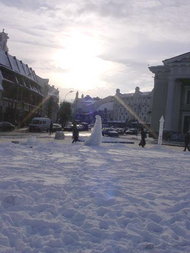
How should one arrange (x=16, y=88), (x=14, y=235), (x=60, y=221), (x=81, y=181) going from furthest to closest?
(x=16, y=88) → (x=81, y=181) → (x=60, y=221) → (x=14, y=235)

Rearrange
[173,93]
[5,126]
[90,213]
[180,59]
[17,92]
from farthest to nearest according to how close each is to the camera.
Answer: [17,92] < [173,93] < [180,59] < [5,126] < [90,213]

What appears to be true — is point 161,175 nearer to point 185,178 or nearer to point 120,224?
point 185,178

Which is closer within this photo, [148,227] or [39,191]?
[148,227]

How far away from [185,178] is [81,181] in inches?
152

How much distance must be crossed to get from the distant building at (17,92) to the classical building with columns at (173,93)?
2465 cm

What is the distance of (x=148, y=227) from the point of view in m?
6.84

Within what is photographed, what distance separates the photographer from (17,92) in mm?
73375

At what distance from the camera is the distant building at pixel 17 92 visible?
222 ft

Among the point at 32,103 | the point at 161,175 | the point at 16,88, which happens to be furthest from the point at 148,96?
the point at 161,175

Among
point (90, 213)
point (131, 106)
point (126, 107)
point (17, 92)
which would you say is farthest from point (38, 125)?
point (126, 107)

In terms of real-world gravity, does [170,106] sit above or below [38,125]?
above

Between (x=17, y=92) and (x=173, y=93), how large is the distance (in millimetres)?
28193

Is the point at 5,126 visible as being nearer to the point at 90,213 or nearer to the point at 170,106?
the point at 170,106

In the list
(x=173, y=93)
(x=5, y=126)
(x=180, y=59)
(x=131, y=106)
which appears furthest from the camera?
(x=131, y=106)
